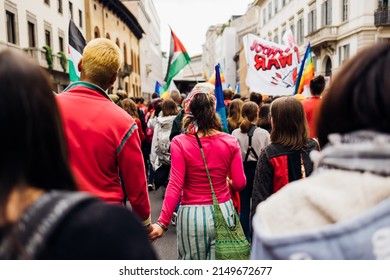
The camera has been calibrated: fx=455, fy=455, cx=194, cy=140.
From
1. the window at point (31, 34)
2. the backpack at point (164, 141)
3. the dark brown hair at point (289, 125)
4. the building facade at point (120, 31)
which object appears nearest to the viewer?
the dark brown hair at point (289, 125)

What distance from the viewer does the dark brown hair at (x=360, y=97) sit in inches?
44.5

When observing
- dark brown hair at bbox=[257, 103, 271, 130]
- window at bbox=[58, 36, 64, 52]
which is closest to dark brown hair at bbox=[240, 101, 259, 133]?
dark brown hair at bbox=[257, 103, 271, 130]

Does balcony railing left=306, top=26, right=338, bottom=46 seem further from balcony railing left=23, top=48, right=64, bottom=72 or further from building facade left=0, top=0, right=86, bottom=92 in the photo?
balcony railing left=23, top=48, right=64, bottom=72

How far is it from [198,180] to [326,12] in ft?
97.3

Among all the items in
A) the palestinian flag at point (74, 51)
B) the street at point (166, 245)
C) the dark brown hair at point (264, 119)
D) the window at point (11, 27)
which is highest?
the window at point (11, 27)

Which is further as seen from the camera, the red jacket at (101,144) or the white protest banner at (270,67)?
the white protest banner at (270,67)

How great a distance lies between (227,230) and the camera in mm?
3160

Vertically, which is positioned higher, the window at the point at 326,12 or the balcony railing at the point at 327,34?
the window at the point at 326,12

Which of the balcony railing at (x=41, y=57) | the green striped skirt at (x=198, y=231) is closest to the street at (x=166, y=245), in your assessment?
the green striped skirt at (x=198, y=231)

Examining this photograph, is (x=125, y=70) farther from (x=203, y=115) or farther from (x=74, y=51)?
(x=203, y=115)

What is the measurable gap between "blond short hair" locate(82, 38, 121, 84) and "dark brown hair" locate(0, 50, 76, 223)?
148 centimetres

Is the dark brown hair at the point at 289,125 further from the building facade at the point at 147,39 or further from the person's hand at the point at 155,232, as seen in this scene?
the building facade at the point at 147,39

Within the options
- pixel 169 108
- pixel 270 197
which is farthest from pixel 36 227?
pixel 169 108
